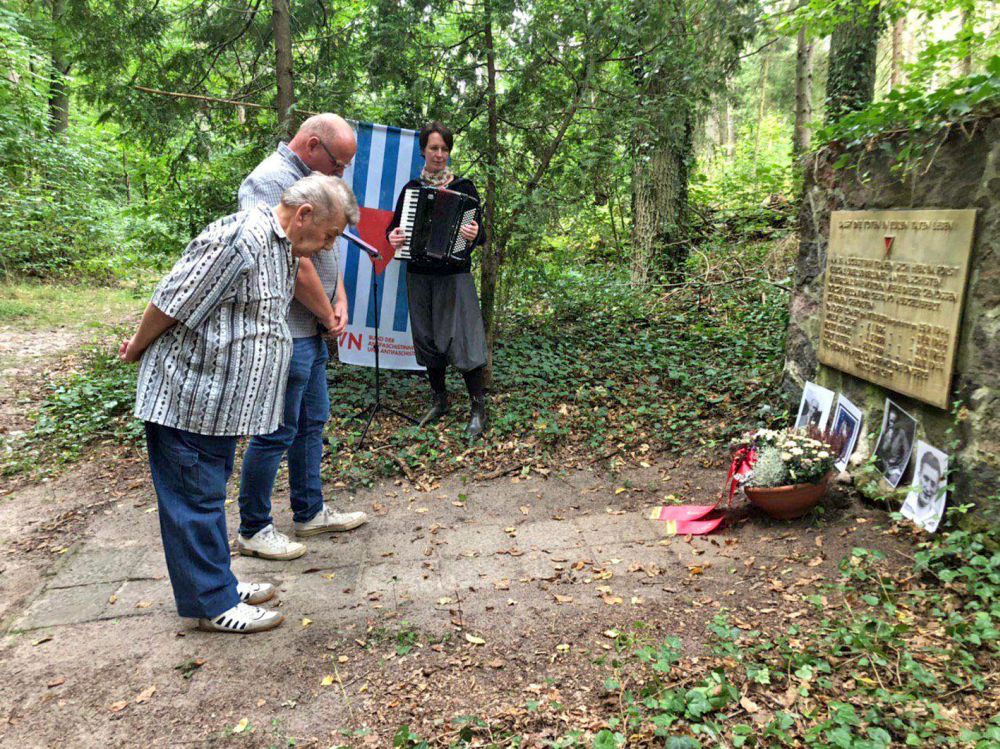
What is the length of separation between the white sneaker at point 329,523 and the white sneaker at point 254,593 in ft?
2.20

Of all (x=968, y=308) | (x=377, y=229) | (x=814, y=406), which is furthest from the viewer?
(x=377, y=229)

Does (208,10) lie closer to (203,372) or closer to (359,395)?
(359,395)

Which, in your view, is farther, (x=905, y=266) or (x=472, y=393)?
(x=472, y=393)

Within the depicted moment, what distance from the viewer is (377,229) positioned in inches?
213

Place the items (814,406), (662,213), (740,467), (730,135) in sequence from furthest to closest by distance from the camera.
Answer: (730,135), (662,213), (814,406), (740,467)

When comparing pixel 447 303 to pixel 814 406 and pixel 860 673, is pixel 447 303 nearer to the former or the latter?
pixel 814 406

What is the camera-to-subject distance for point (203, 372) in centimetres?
236

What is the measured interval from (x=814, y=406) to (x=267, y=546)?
329cm

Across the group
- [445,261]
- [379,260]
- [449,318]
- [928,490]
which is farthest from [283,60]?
[928,490]

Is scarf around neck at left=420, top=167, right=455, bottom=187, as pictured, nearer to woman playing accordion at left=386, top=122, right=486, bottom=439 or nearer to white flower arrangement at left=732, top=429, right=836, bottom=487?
woman playing accordion at left=386, top=122, right=486, bottom=439

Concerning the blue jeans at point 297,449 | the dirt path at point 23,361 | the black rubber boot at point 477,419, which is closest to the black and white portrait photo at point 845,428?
the black rubber boot at point 477,419

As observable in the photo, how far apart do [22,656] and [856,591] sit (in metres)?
Result: 3.40

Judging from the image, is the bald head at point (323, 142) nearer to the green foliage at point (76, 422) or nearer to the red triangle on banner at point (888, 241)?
the red triangle on banner at point (888, 241)

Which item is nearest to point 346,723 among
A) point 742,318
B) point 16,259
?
point 742,318
